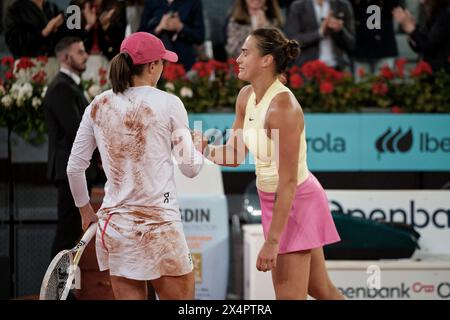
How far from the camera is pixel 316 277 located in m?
4.05

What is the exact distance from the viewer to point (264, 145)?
3.85m

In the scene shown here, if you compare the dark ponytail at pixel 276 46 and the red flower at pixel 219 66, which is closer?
the dark ponytail at pixel 276 46

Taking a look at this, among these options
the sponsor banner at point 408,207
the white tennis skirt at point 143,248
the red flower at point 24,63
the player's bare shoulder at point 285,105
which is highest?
the red flower at point 24,63

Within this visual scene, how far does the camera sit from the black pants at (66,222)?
4980 mm

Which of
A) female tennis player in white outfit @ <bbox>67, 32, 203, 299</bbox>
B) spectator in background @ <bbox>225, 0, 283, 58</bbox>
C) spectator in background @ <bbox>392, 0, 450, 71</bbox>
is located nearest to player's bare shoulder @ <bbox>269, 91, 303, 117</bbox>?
female tennis player in white outfit @ <bbox>67, 32, 203, 299</bbox>

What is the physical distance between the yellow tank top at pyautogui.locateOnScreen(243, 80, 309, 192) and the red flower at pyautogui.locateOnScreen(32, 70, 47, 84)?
6.65 feet

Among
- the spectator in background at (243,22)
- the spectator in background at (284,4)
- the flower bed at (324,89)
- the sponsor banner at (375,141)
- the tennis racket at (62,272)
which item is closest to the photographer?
the tennis racket at (62,272)

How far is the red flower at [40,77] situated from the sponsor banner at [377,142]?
1251 mm

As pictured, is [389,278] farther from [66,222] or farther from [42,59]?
[42,59]

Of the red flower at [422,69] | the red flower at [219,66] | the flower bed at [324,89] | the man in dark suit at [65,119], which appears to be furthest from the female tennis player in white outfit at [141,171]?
the red flower at [422,69]

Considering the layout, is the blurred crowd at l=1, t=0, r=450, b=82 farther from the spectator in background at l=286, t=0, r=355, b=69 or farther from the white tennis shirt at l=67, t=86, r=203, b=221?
the white tennis shirt at l=67, t=86, r=203, b=221

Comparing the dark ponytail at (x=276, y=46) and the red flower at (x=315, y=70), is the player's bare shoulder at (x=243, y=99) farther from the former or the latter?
the red flower at (x=315, y=70)
